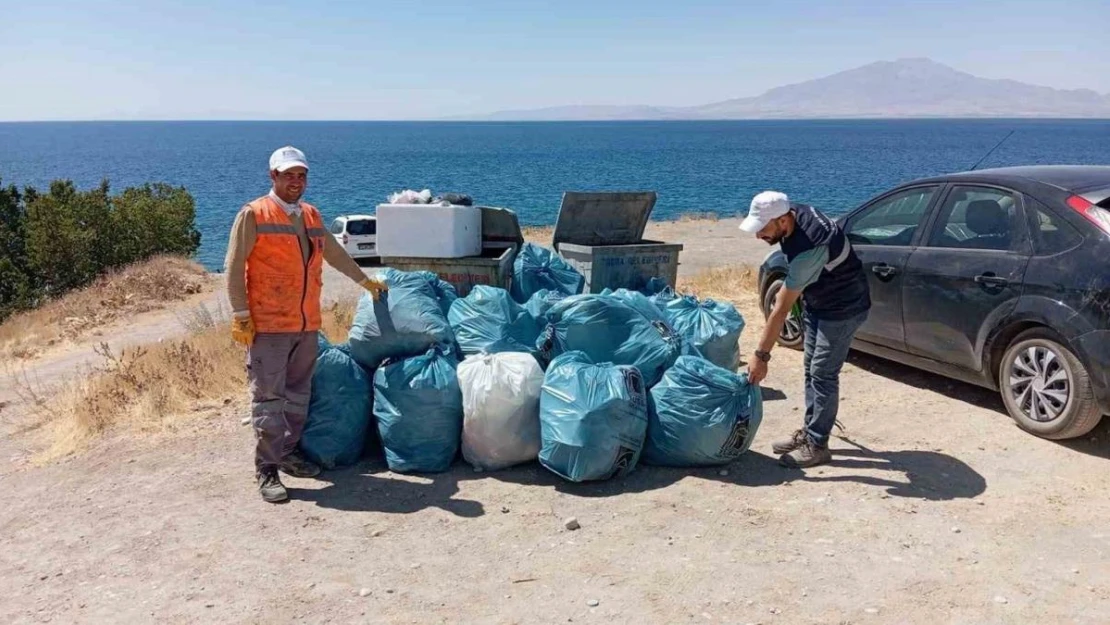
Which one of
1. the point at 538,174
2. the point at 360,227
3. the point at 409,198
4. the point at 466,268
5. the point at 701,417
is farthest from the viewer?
the point at 538,174

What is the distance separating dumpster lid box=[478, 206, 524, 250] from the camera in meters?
7.95

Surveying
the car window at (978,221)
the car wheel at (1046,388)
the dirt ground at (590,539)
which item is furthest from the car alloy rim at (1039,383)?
the car window at (978,221)

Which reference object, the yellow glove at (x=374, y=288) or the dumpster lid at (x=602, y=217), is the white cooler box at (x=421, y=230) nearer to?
the dumpster lid at (x=602, y=217)

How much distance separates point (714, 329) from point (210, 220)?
41039mm

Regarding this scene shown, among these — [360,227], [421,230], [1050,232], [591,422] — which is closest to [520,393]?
[591,422]

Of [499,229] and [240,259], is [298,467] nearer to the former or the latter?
[240,259]

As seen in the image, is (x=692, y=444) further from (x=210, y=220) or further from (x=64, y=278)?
(x=210, y=220)

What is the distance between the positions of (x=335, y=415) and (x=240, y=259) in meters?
1.12

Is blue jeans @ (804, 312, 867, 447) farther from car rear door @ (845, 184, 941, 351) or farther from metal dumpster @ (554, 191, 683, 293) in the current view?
metal dumpster @ (554, 191, 683, 293)

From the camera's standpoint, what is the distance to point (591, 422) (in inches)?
184

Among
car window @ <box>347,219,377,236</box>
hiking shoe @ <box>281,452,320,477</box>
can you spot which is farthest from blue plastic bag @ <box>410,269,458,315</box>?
car window @ <box>347,219,377,236</box>

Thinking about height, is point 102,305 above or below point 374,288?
Answer: below

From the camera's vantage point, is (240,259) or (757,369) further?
(757,369)

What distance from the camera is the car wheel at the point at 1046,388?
4957mm
